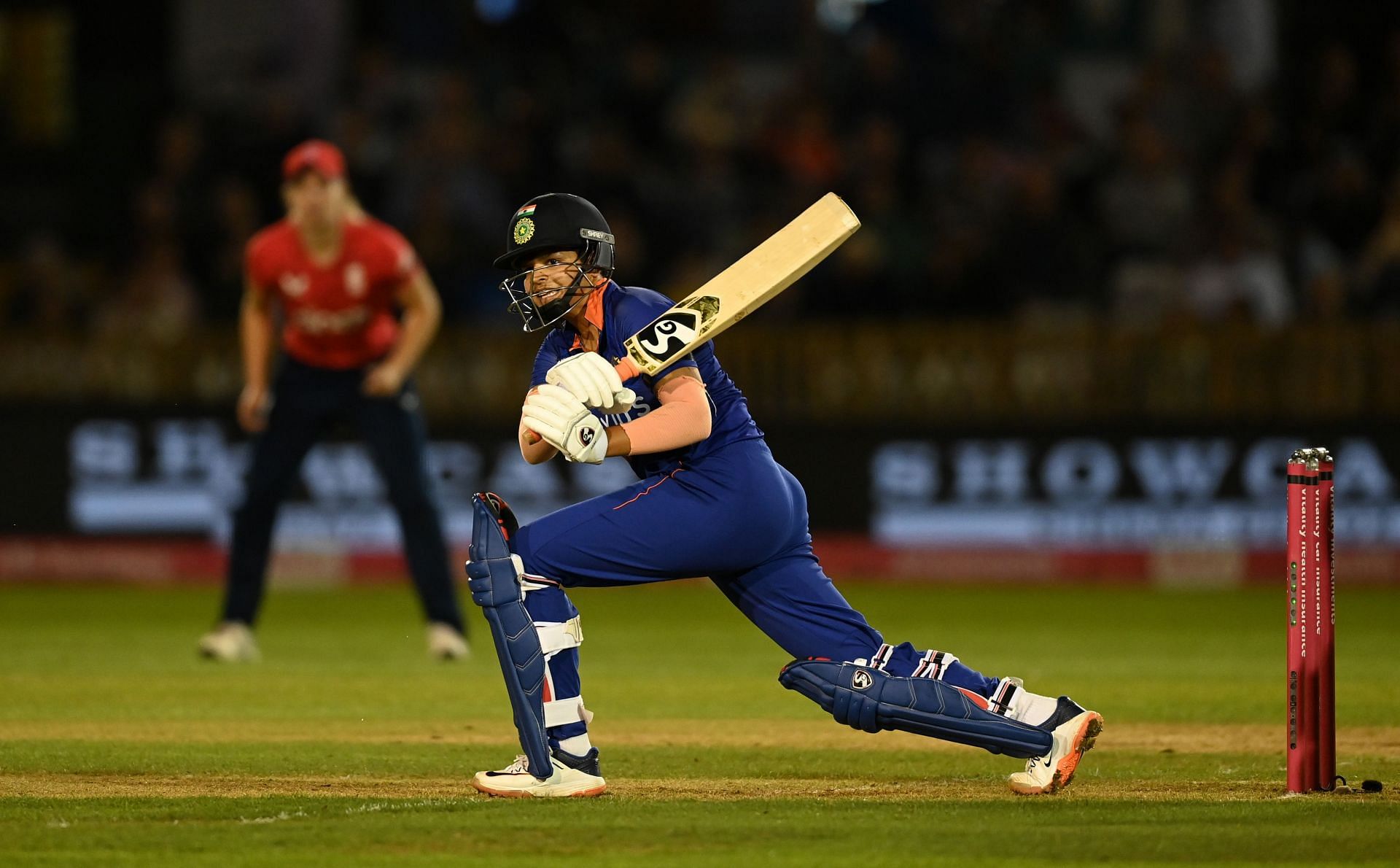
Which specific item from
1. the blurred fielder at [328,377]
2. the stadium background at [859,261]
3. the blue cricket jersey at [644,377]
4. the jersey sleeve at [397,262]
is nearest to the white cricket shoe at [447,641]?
the blurred fielder at [328,377]

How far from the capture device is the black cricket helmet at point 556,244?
510 cm

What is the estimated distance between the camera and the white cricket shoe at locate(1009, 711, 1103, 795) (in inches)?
199

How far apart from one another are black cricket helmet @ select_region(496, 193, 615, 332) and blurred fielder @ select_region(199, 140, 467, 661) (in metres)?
3.37

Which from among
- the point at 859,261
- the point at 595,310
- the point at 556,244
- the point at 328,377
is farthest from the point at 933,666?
the point at 859,261

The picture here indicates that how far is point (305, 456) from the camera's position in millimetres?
8539

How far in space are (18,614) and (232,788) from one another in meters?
5.96

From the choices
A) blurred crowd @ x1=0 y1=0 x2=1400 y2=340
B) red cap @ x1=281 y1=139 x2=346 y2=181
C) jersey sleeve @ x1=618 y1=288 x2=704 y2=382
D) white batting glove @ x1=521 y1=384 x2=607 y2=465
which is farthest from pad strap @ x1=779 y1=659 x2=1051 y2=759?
blurred crowd @ x1=0 y1=0 x2=1400 y2=340

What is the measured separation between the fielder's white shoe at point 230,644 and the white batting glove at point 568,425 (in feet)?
13.2

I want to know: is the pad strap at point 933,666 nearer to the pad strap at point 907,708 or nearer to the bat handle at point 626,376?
the pad strap at point 907,708

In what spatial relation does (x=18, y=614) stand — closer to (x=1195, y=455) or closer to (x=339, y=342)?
(x=339, y=342)

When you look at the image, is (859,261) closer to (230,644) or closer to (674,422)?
(230,644)

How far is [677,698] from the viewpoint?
297 inches

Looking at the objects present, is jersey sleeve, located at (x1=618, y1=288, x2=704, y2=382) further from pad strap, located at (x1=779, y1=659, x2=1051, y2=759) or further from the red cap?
the red cap

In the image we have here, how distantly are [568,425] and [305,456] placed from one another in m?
3.99
